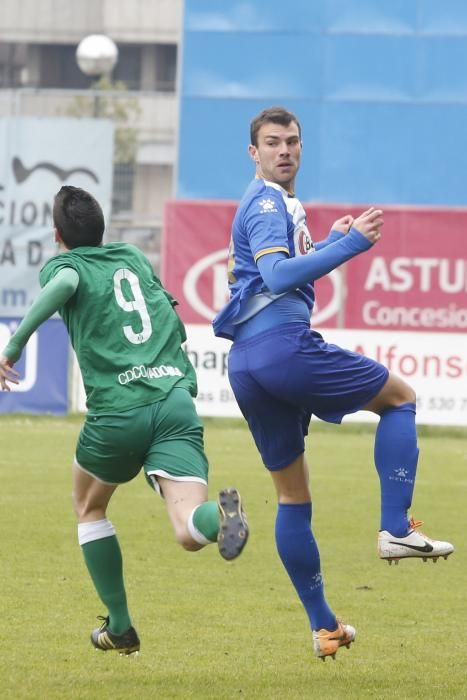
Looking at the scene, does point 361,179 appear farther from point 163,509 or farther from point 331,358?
point 331,358

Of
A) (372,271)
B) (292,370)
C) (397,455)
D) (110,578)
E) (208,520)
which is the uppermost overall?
(292,370)

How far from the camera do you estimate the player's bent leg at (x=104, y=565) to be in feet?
22.8

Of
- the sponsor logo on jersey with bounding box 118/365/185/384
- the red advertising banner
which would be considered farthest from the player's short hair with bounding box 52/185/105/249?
the red advertising banner

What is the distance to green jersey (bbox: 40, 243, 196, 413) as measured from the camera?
6.61 m

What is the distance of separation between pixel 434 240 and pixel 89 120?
A: 503 centimetres

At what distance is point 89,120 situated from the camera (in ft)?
72.1

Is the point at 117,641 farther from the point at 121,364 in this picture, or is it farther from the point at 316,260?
the point at 316,260

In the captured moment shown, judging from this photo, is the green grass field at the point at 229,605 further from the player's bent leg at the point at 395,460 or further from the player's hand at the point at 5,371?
the player's hand at the point at 5,371

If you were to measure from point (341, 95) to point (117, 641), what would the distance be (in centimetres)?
2178

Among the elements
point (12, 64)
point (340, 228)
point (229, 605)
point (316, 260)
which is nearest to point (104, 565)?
point (316, 260)

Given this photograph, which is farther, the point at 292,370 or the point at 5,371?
the point at 292,370

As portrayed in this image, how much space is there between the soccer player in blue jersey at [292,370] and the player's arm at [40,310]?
31.8 inches

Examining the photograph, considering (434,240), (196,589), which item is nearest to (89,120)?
(434,240)

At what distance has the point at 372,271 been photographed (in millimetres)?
20453
